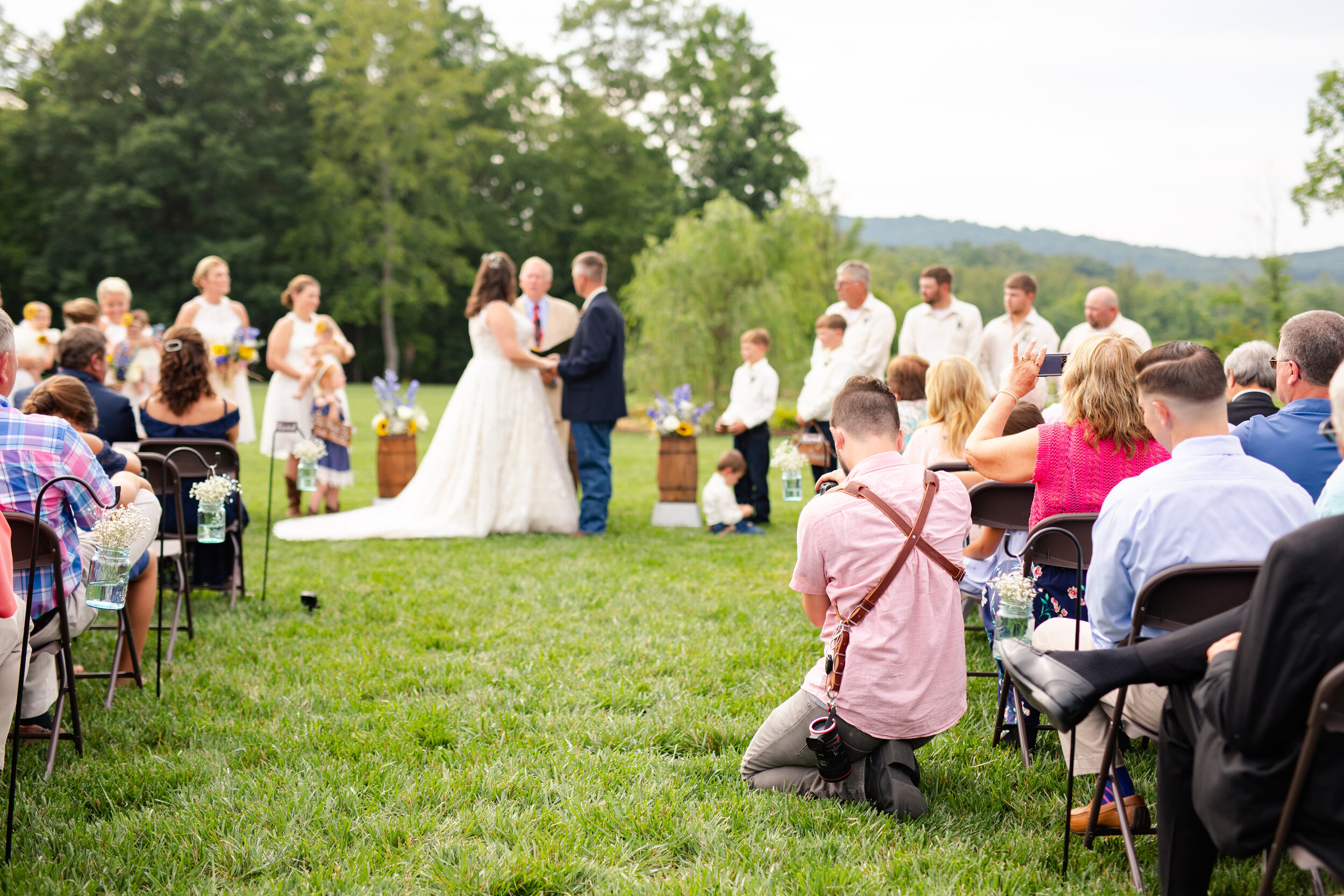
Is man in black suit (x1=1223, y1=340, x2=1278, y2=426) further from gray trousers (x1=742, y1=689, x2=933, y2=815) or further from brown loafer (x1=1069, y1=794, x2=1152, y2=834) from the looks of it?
gray trousers (x1=742, y1=689, x2=933, y2=815)

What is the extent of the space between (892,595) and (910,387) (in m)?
3.44

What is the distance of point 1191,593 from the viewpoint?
231 centimetres

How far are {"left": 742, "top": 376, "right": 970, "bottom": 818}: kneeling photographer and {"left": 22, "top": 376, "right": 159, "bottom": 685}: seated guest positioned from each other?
2859mm

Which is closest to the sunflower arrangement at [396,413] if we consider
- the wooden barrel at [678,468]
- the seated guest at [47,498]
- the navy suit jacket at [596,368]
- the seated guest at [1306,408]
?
the navy suit jacket at [596,368]

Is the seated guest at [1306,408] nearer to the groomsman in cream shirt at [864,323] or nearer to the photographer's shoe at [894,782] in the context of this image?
the photographer's shoe at [894,782]

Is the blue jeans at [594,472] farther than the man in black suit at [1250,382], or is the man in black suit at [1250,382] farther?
the blue jeans at [594,472]

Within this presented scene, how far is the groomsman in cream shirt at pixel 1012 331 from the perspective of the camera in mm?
8438

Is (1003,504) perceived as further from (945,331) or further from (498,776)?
(945,331)

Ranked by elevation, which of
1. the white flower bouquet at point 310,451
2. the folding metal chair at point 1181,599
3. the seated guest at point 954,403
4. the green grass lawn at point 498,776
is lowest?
the green grass lawn at point 498,776

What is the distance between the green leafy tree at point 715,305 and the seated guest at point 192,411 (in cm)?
1457

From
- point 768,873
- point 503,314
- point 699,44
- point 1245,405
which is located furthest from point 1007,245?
point 768,873

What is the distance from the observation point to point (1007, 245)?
36.8m

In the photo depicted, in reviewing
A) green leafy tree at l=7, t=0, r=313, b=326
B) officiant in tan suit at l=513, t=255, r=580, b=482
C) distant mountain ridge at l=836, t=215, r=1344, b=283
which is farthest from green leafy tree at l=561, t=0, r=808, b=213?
officiant in tan suit at l=513, t=255, r=580, b=482

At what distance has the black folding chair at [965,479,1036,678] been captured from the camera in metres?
3.78
